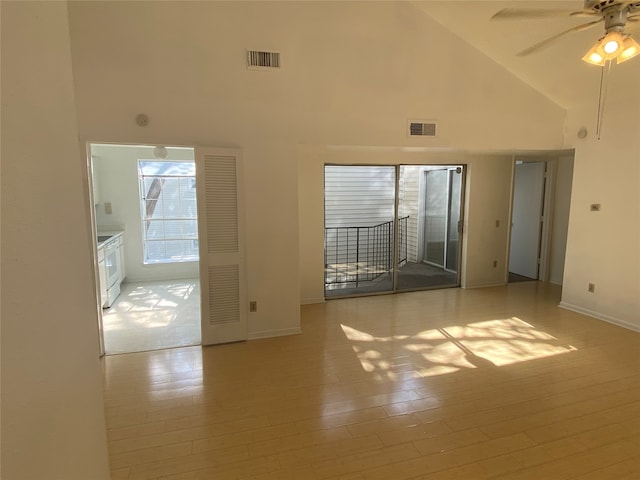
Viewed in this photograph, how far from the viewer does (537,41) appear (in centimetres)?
387

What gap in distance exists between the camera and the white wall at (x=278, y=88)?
3.37 meters

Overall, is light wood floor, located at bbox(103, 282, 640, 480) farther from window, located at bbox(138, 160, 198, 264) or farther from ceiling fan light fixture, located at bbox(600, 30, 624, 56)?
window, located at bbox(138, 160, 198, 264)

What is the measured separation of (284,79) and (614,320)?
4.75 metres

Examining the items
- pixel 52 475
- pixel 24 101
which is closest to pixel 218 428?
pixel 52 475

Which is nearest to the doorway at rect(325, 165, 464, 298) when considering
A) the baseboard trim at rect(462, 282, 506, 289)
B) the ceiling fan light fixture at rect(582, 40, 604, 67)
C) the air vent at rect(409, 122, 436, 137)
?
the baseboard trim at rect(462, 282, 506, 289)

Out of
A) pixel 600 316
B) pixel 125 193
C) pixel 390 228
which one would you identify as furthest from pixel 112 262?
pixel 600 316

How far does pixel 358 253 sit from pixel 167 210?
3499 millimetres

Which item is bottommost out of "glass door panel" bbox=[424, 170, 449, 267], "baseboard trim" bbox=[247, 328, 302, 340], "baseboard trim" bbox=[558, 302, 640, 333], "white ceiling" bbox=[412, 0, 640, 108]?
"baseboard trim" bbox=[247, 328, 302, 340]

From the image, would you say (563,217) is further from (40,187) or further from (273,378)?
(40,187)

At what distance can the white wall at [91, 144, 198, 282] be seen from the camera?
6.20 m

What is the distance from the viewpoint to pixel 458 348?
3.89 metres

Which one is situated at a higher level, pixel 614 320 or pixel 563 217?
pixel 563 217

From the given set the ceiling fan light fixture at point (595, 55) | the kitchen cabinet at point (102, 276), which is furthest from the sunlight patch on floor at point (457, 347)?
the kitchen cabinet at point (102, 276)

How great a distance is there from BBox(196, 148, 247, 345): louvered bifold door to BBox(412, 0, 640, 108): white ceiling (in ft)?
8.86
